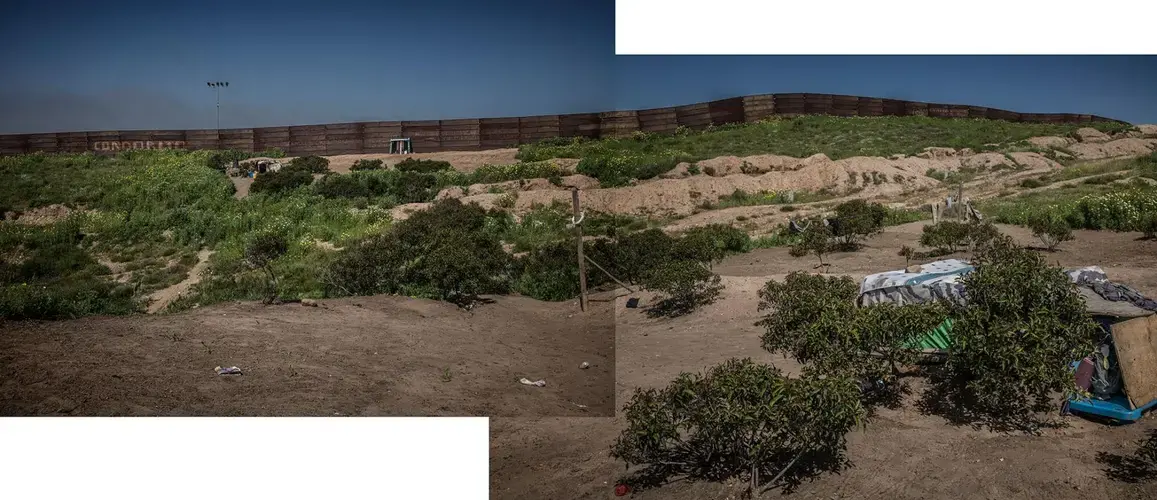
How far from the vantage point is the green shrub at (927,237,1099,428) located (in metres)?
5.17

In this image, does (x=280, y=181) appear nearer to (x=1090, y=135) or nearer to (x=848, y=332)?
(x=848, y=332)

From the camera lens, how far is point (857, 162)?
16.7 meters

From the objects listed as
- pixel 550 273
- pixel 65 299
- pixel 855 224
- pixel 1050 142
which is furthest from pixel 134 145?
pixel 1050 142

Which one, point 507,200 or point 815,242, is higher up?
point 507,200

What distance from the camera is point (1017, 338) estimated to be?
5305 millimetres

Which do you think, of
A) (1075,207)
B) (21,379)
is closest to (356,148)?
(21,379)

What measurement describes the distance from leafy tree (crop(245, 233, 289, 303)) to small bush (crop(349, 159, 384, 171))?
0.61m

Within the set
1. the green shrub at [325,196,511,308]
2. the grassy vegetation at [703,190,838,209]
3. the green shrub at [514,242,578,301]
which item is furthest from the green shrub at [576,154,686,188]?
the grassy vegetation at [703,190,838,209]

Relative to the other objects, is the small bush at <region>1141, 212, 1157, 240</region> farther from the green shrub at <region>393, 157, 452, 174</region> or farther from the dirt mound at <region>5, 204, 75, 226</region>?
the dirt mound at <region>5, 204, 75, 226</region>

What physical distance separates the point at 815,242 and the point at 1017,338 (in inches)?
220

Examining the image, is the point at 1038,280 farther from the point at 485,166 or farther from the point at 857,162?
the point at 857,162

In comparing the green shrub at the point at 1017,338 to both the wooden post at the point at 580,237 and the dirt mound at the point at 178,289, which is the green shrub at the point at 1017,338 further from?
the dirt mound at the point at 178,289

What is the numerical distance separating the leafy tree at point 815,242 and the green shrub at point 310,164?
6731 millimetres

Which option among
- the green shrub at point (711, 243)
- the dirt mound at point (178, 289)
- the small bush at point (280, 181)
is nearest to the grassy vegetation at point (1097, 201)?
the green shrub at point (711, 243)
